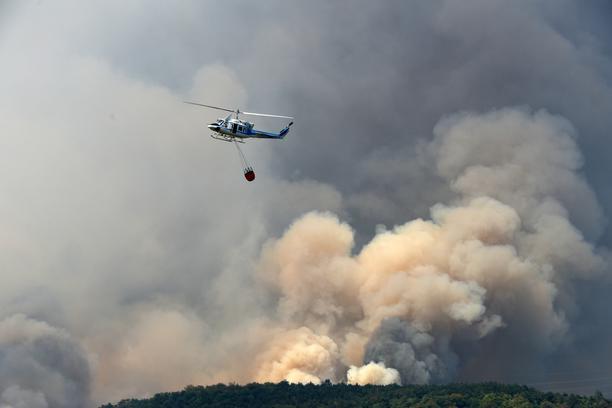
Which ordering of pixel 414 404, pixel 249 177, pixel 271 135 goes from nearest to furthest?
pixel 249 177, pixel 271 135, pixel 414 404

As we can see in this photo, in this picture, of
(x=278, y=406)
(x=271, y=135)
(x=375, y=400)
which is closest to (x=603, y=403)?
(x=375, y=400)

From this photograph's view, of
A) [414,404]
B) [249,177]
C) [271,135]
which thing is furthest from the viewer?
[414,404]

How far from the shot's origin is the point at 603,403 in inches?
7830

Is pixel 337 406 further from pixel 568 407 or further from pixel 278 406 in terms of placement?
pixel 568 407

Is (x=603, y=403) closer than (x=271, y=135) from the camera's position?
No

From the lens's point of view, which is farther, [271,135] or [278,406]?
[278,406]

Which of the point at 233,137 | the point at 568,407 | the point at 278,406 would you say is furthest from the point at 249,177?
the point at 568,407

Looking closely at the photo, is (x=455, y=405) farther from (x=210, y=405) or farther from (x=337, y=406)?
(x=210, y=405)

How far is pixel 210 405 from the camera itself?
7800 inches

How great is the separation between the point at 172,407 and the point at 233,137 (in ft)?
238

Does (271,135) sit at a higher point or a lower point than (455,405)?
higher

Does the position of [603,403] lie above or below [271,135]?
below

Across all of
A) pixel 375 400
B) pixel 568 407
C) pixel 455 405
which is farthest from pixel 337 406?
pixel 568 407

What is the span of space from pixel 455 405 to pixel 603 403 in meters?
26.1
